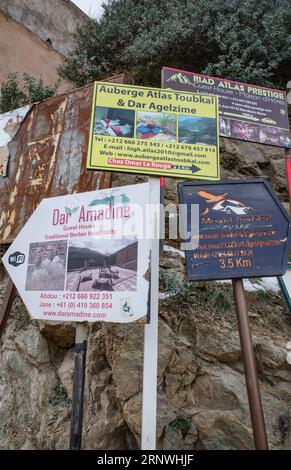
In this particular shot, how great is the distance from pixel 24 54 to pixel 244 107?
670 centimetres

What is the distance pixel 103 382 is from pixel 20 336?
3.90 ft

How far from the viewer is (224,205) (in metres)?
2.70

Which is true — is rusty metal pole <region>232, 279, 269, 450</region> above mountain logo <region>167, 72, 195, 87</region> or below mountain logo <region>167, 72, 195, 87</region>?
below

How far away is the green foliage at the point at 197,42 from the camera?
5.97 metres

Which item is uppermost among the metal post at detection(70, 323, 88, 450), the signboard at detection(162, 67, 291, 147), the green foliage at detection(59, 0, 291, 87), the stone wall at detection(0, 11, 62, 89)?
the stone wall at detection(0, 11, 62, 89)

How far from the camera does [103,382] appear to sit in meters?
3.21

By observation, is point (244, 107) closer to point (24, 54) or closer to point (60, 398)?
point (60, 398)

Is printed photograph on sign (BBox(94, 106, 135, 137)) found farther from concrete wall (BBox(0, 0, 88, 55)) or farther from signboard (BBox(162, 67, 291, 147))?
concrete wall (BBox(0, 0, 88, 55))

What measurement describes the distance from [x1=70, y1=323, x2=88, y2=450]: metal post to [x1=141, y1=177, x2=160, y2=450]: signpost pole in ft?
1.33

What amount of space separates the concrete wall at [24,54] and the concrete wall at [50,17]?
0.22 metres

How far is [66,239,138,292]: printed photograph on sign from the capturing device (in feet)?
7.83

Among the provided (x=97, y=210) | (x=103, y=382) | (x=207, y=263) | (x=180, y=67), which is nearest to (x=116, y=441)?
(x=103, y=382)

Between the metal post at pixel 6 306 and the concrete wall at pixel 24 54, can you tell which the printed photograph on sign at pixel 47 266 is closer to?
the metal post at pixel 6 306

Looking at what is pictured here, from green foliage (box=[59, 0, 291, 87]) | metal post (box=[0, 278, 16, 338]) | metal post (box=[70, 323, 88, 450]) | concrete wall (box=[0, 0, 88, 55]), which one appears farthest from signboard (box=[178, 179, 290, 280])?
concrete wall (box=[0, 0, 88, 55])
